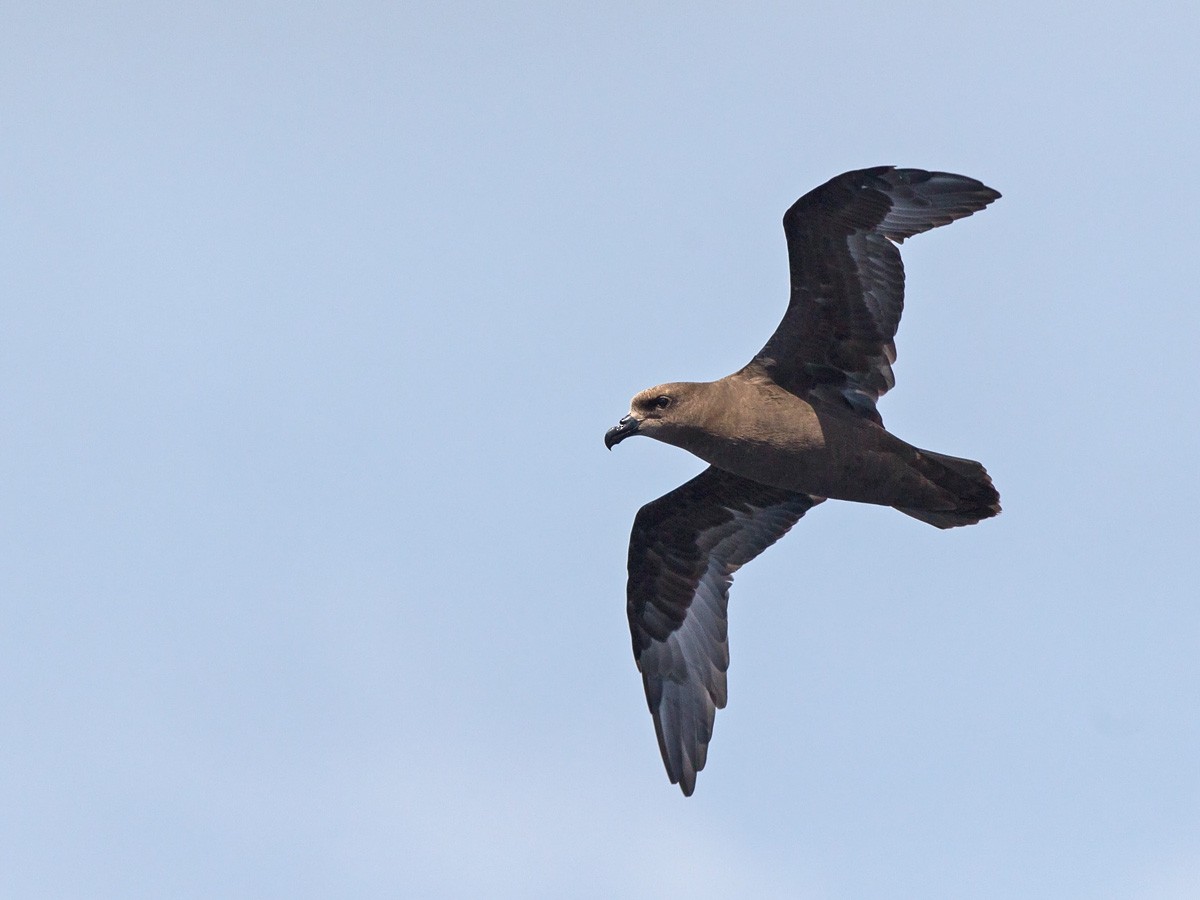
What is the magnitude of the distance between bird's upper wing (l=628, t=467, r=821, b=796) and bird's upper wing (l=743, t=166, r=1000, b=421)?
151 cm

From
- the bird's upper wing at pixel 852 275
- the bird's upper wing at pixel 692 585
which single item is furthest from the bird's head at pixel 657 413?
the bird's upper wing at pixel 692 585

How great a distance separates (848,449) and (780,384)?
853mm

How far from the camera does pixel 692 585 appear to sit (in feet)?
48.2

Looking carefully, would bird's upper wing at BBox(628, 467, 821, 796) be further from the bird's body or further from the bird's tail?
the bird's tail

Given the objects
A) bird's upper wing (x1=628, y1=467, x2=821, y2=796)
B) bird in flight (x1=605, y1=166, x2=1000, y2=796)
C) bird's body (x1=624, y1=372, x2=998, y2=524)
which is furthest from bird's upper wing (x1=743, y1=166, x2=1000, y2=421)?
bird's upper wing (x1=628, y1=467, x2=821, y2=796)

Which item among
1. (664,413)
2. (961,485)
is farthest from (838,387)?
(664,413)

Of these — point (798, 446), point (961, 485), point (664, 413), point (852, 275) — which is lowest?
point (961, 485)

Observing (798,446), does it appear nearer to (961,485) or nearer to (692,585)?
(961,485)

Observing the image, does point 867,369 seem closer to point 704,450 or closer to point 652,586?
point 704,450

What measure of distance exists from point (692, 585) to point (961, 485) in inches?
117

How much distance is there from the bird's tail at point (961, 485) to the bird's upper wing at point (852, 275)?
2.53ft

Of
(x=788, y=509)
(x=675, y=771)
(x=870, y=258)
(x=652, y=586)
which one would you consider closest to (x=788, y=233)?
(x=870, y=258)

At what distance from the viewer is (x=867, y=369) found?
13266mm

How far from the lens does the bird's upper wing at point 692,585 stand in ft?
47.2
